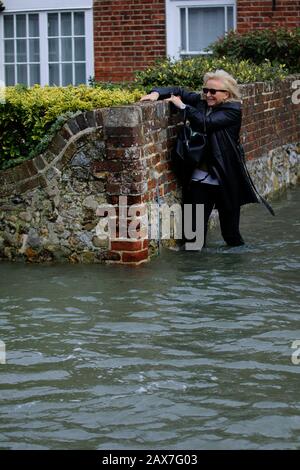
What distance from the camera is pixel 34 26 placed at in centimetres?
2012

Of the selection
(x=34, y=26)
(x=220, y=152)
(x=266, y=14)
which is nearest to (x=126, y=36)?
(x=34, y=26)

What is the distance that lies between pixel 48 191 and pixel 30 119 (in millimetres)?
685

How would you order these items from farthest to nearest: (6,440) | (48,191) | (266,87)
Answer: (266,87)
(48,191)
(6,440)

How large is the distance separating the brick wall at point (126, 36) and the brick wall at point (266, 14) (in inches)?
56.5

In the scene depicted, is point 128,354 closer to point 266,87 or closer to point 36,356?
point 36,356

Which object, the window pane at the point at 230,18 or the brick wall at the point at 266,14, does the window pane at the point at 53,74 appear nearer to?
the window pane at the point at 230,18

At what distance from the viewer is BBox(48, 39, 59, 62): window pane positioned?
20.0m

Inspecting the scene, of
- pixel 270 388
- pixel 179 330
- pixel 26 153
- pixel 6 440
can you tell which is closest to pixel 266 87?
pixel 26 153

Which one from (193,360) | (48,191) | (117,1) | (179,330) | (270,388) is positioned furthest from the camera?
(117,1)

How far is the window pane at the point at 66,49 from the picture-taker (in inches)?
786

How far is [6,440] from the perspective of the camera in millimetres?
5828

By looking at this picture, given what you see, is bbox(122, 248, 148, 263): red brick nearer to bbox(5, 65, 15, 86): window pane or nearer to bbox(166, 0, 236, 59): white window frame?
bbox(166, 0, 236, 59): white window frame

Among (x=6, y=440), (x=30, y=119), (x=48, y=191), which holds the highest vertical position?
(x=30, y=119)

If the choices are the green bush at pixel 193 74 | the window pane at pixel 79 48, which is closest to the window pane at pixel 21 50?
the window pane at pixel 79 48
